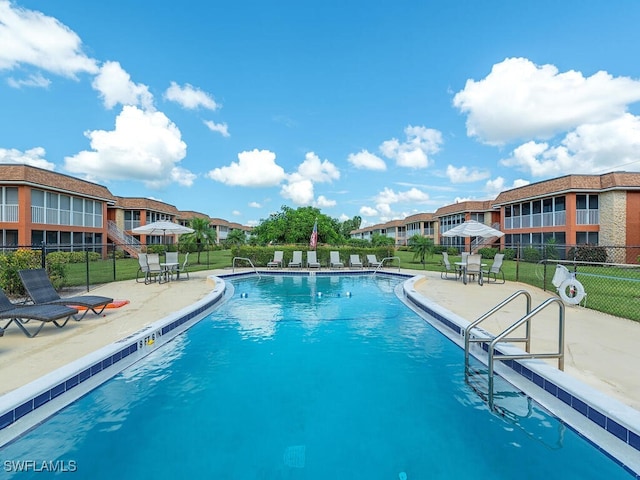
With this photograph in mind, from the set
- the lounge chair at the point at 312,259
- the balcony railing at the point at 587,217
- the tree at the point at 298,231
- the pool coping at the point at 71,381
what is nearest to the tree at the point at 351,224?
the tree at the point at 298,231

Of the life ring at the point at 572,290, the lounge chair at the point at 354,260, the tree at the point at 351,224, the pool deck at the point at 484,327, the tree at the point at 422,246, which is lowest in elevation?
the pool deck at the point at 484,327

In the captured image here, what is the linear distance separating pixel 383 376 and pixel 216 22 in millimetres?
17575

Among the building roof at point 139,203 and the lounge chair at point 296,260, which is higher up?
the building roof at point 139,203

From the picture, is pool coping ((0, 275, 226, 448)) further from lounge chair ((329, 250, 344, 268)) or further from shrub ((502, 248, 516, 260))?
shrub ((502, 248, 516, 260))

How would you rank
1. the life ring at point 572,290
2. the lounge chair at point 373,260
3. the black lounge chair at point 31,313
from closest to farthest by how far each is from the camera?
the black lounge chair at point 31,313 → the life ring at point 572,290 → the lounge chair at point 373,260

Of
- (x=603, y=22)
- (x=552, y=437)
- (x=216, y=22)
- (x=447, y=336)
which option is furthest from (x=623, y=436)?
(x=216, y=22)

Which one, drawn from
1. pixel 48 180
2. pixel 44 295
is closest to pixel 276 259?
pixel 44 295

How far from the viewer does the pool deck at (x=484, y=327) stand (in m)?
3.94

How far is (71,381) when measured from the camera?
159 inches

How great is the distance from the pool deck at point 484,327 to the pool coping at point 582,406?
265mm

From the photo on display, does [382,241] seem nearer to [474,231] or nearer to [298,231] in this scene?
[298,231]

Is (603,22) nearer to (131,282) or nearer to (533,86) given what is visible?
(533,86)

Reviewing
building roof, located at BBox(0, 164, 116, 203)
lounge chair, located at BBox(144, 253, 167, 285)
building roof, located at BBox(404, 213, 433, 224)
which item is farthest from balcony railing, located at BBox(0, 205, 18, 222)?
building roof, located at BBox(404, 213, 433, 224)

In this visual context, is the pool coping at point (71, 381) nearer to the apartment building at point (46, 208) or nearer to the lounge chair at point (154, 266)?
the lounge chair at point (154, 266)
